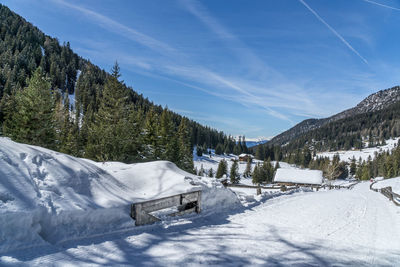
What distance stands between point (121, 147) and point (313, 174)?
52.7m

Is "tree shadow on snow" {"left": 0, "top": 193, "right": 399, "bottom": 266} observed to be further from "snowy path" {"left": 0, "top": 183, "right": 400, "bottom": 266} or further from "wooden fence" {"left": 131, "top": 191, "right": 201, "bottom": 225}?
"wooden fence" {"left": 131, "top": 191, "right": 201, "bottom": 225}

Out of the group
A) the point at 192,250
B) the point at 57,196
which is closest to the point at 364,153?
the point at 192,250

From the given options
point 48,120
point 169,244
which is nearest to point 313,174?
point 48,120

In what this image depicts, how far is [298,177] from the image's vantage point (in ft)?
193

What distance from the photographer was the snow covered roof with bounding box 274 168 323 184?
57553 millimetres

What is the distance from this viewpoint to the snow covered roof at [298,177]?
57.6 meters

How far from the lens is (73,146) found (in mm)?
36375

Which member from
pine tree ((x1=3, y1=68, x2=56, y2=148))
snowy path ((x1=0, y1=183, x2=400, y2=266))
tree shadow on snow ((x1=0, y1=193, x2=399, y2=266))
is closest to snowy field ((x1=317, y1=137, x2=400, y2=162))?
pine tree ((x1=3, y1=68, x2=56, y2=148))

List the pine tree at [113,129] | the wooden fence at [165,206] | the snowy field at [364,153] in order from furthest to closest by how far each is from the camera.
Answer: the snowy field at [364,153], the pine tree at [113,129], the wooden fence at [165,206]

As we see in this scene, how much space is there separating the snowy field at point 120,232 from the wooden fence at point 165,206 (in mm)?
215

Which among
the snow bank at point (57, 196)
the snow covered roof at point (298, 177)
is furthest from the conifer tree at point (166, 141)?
the snow covered roof at point (298, 177)

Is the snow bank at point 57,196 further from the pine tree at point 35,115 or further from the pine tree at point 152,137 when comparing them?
the pine tree at point 152,137

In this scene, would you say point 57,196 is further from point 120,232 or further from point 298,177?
point 298,177

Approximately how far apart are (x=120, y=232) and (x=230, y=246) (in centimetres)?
239
